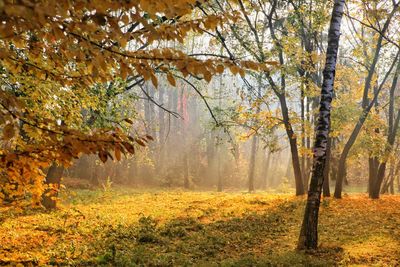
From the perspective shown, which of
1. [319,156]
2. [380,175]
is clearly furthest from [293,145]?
[319,156]

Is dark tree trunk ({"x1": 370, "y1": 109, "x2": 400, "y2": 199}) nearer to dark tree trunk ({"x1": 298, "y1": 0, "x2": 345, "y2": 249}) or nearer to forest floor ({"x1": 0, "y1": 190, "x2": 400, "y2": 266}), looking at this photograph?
forest floor ({"x1": 0, "y1": 190, "x2": 400, "y2": 266})

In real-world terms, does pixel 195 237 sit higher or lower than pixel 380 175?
lower

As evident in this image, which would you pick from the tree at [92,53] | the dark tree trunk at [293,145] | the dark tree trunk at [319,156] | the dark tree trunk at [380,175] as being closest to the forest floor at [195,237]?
the dark tree trunk at [319,156]

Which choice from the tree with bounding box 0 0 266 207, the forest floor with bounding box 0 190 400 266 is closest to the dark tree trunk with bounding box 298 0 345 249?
the forest floor with bounding box 0 190 400 266

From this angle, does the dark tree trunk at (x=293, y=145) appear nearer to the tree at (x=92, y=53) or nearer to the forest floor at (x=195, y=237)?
the forest floor at (x=195, y=237)

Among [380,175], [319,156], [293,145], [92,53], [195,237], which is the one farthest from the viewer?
[380,175]

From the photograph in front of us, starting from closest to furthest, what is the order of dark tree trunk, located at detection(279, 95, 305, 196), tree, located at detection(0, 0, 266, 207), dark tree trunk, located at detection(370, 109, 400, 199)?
tree, located at detection(0, 0, 266, 207) → dark tree trunk, located at detection(279, 95, 305, 196) → dark tree trunk, located at detection(370, 109, 400, 199)

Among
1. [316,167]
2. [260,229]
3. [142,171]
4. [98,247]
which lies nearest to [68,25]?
[98,247]

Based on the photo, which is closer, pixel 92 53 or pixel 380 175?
pixel 92 53

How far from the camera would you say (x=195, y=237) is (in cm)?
1098

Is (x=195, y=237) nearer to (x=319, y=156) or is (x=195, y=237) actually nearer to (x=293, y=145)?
(x=319, y=156)

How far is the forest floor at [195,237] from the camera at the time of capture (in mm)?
8422

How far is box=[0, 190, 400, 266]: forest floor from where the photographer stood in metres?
8.42

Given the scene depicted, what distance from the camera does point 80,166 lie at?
3997 centimetres
